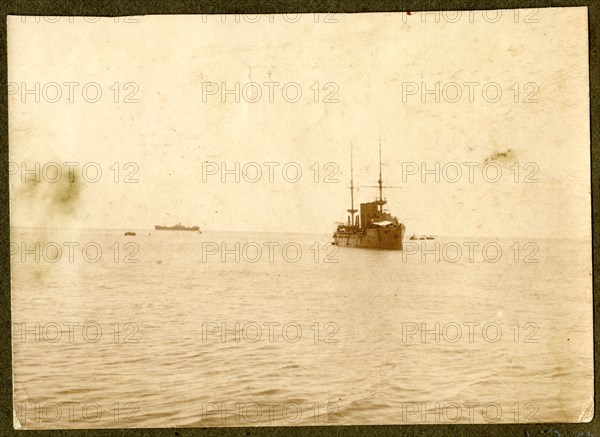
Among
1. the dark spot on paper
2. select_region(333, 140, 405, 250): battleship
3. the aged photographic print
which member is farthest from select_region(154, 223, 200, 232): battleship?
the dark spot on paper

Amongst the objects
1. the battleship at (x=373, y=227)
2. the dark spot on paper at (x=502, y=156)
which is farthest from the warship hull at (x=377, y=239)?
the dark spot on paper at (x=502, y=156)

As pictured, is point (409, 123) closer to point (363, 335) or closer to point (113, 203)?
point (363, 335)

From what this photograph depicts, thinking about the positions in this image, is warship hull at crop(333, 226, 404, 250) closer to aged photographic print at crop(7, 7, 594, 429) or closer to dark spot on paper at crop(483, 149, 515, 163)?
aged photographic print at crop(7, 7, 594, 429)

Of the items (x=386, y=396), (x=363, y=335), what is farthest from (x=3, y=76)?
(x=386, y=396)

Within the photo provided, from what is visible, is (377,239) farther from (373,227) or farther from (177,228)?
(177,228)

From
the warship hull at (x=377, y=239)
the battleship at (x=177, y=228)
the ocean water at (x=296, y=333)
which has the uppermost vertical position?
the battleship at (x=177, y=228)

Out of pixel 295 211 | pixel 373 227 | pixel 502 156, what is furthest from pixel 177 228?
pixel 502 156

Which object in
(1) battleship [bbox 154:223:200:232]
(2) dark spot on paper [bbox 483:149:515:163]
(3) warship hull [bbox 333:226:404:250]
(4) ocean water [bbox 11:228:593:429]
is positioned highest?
(2) dark spot on paper [bbox 483:149:515:163]

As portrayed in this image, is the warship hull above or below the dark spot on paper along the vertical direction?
below

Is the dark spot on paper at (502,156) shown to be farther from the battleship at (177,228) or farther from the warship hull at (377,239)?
the battleship at (177,228)
